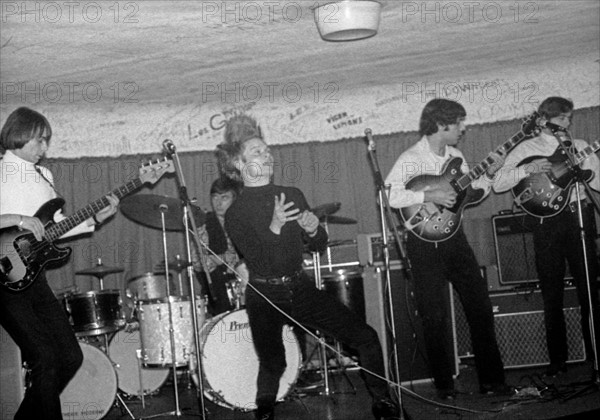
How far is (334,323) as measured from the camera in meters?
5.36

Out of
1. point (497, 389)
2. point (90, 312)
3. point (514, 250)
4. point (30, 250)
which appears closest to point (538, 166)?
point (514, 250)

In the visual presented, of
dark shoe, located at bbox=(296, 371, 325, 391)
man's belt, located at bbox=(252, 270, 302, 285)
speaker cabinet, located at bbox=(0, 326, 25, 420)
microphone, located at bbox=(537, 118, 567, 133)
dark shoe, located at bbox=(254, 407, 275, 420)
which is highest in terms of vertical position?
microphone, located at bbox=(537, 118, 567, 133)

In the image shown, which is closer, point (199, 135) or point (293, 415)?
point (293, 415)

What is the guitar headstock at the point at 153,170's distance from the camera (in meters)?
6.32

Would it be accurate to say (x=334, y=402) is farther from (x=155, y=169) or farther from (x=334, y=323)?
(x=155, y=169)

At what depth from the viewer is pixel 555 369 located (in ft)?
23.6

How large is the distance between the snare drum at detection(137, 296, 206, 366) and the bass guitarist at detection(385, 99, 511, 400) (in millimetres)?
1950

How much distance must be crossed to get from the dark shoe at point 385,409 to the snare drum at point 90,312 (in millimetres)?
2673

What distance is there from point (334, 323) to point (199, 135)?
4.13 m

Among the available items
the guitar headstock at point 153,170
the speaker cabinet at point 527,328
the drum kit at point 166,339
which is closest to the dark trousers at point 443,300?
the drum kit at point 166,339

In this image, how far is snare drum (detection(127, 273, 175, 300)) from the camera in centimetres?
816

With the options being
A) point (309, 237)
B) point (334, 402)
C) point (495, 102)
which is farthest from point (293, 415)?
point (495, 102)

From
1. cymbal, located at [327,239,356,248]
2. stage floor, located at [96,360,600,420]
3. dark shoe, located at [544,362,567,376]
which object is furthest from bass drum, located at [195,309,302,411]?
dark shoe, located at [544,362,567,376]

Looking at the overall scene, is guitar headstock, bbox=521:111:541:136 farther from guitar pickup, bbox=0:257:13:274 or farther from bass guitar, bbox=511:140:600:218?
guitar pickup, bbox=0:257:13:274
